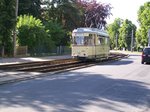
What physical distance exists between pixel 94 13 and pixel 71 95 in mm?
68795

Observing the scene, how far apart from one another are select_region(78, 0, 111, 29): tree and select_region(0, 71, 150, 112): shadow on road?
208 ft

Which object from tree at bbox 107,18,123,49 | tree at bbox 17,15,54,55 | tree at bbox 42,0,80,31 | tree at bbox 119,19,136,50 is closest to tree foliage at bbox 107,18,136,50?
tree at bbox 119,19,136,50

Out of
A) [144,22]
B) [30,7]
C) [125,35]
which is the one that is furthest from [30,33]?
[125,35]

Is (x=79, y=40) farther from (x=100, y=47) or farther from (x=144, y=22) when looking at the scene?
(x=144, y=22)

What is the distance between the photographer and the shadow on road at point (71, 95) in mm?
12032

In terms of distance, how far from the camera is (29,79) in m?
20.0

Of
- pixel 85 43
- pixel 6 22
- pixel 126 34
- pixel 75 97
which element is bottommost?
pixel 75 97

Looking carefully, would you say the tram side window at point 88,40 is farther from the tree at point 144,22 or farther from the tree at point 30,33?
the tree at point 144,22

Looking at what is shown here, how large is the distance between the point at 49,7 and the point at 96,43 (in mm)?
34327

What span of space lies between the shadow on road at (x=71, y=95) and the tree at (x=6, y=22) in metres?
25.3

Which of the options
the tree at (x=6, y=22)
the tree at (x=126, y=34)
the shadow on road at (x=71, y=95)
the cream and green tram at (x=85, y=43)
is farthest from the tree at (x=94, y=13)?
the tree at (x=126, y=34)

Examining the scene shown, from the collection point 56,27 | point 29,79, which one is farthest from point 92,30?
point 56,27

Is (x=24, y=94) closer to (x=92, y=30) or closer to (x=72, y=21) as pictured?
(x=92, y=30)

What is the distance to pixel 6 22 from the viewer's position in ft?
140
